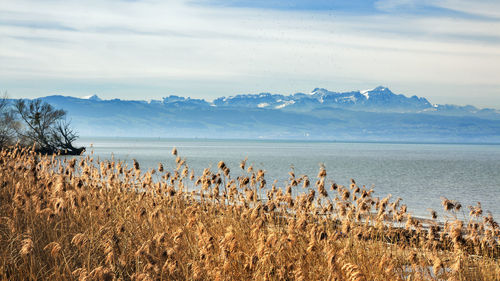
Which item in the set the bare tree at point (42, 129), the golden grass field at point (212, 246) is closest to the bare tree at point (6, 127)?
the bare tree at point (42, 129)

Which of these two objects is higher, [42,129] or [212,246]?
[42,129]

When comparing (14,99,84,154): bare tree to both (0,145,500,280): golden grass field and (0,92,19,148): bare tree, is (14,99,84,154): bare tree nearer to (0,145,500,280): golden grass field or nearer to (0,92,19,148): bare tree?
(0,92,19,148): bare tree

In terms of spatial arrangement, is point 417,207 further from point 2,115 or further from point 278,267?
point 2,115

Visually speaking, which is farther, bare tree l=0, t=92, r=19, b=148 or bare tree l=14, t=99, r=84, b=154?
bare tree l=14, t=99, r=84, b=154

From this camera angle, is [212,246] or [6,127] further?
[6,127]

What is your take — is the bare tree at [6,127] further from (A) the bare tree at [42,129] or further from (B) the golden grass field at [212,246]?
(B) the golden grass field at [212,246]

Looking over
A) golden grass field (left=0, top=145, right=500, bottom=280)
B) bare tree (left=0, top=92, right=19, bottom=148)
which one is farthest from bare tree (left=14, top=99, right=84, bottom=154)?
golden grass field (left=0, top=145, right=500, bottom=280)

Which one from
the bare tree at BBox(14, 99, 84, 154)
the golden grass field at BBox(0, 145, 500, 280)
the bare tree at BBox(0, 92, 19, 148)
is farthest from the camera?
the bare tree at BBox(14, 99, 84, 154)

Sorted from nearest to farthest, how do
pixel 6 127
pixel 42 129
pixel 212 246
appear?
pixel 212 246, pixel 6 127, pixel 42 129

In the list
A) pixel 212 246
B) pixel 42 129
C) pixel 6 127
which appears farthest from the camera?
pixel 42 129

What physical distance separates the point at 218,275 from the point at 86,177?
7647mm

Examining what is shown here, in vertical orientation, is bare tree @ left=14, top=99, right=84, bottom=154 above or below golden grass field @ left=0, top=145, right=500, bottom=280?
above

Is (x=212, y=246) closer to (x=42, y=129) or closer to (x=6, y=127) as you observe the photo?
(x=6, y=127)

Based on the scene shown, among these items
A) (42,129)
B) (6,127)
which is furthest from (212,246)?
(42,129)
